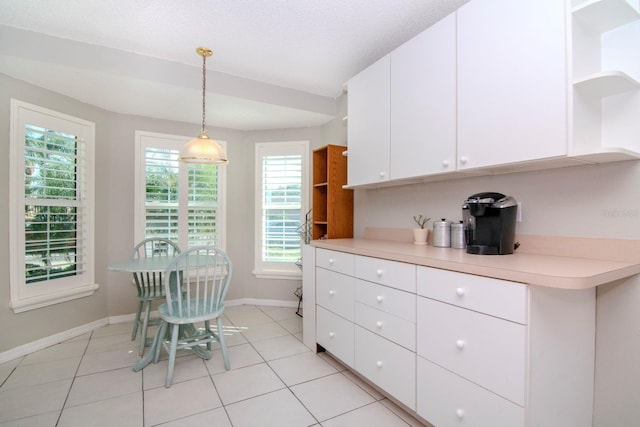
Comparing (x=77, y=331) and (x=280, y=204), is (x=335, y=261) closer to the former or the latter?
(x=280, y=204)

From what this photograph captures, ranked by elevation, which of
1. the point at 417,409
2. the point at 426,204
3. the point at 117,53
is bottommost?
the point at 417,409

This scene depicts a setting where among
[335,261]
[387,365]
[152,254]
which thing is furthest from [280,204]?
[387,365]

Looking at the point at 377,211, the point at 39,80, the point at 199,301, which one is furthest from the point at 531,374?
the point at 39,80

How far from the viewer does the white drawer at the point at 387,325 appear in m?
1.67

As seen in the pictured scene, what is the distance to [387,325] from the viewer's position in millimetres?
1817

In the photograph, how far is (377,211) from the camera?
2.82 meters

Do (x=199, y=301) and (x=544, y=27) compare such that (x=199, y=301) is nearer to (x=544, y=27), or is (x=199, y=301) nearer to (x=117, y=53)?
(x=117, y=53)

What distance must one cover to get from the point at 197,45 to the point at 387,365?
2.69 metres

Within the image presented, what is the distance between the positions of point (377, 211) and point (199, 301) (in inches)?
67.6

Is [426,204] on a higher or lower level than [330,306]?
higher

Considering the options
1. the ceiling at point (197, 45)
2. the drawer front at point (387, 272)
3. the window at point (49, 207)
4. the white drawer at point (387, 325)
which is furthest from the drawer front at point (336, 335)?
the window at point (49, 207)

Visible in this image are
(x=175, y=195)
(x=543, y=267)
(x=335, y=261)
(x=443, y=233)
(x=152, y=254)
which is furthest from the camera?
(x=175, y=195)

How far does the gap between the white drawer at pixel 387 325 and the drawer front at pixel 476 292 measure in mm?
241

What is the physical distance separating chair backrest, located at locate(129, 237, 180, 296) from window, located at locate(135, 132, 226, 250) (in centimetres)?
17
